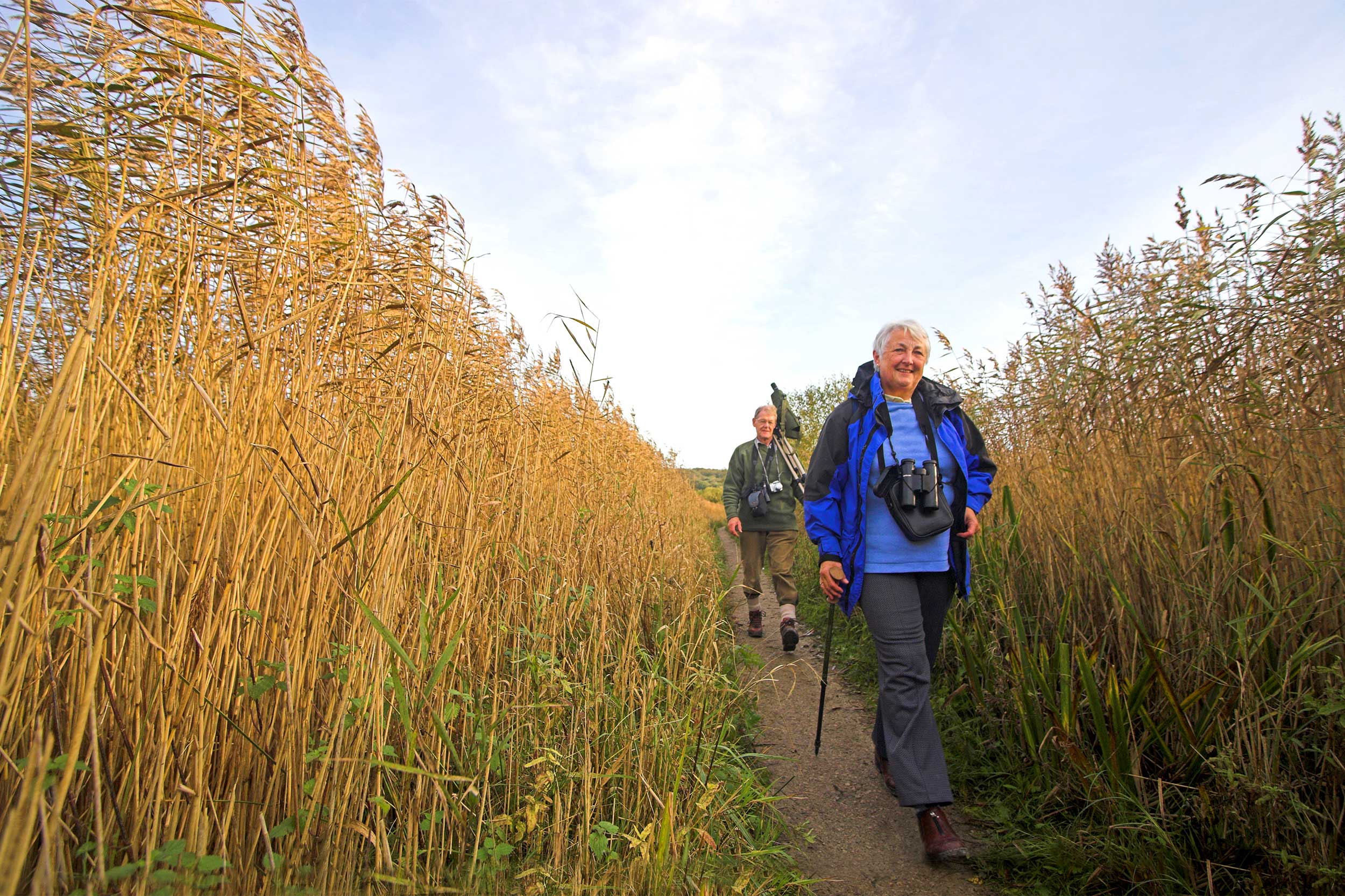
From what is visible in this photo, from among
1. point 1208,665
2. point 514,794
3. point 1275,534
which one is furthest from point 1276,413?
→ point 514,794

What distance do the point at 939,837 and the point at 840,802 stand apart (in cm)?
62

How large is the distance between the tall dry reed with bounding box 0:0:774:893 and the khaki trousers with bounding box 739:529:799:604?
3512 mm

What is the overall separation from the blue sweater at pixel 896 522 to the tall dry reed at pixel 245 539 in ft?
3.90

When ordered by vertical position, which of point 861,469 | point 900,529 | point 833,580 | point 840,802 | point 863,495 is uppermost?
point 861,469

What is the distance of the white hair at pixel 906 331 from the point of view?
9.66 feet

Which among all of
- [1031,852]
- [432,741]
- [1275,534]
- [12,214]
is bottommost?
[1031,852]

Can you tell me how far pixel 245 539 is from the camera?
1.49 metres

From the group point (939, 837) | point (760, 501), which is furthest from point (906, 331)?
point (760, 501)

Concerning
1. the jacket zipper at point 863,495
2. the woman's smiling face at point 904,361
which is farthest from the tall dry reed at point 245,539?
the woman's smiling face at point 904,361

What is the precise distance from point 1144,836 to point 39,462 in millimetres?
3126

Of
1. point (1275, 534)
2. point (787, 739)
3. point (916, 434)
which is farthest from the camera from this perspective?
point (787, 739)

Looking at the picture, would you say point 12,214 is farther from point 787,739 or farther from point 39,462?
point 787,739

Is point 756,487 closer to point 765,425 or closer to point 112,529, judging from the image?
point 765,425

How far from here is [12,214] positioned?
161cm
